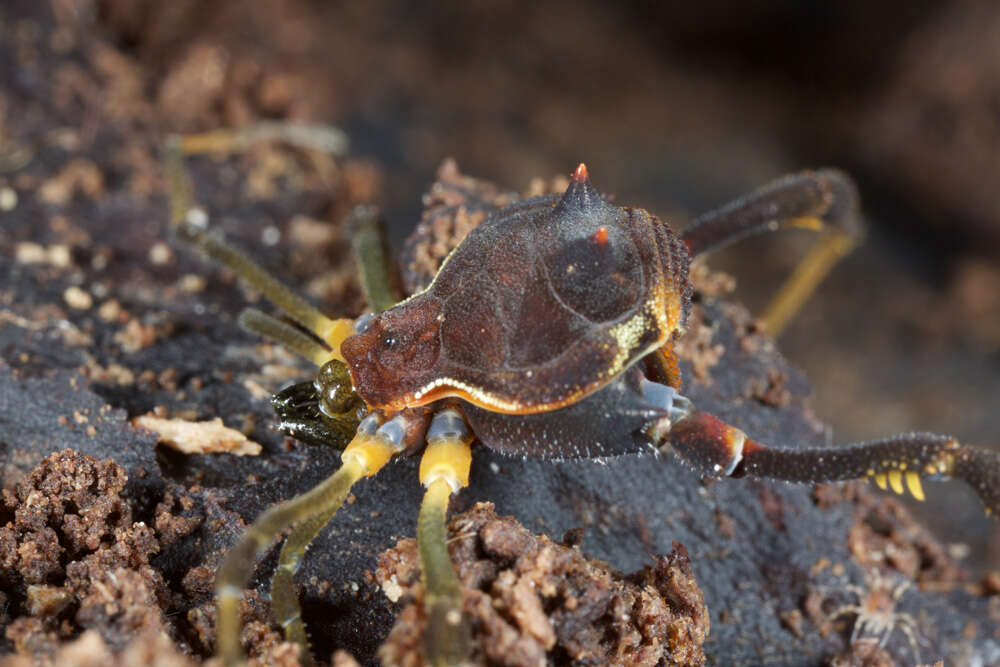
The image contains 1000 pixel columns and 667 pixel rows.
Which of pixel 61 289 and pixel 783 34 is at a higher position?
pixel 783 34

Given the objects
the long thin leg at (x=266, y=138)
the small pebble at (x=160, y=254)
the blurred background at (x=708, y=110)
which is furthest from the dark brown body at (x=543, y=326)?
the blurred background at (x=708, y=110)

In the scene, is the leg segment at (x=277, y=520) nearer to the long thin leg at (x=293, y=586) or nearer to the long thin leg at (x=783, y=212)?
the long thin leg at (x=293, y=586)

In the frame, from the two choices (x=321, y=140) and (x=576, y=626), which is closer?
(x=576, y=626)

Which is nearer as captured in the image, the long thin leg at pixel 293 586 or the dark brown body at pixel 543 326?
the long thin leg at pixel 293 586

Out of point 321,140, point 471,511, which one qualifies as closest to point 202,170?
point 321,140

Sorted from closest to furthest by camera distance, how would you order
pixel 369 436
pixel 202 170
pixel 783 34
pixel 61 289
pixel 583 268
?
pixel 583 268 < pixel 369 436 < pixel 61 289 < pixel 202 170 < pixel 783 34

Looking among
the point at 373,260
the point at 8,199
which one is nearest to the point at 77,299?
the point at 8,199

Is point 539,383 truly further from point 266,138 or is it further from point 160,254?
point 266,138

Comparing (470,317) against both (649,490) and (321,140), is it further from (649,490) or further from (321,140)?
(321,140)
